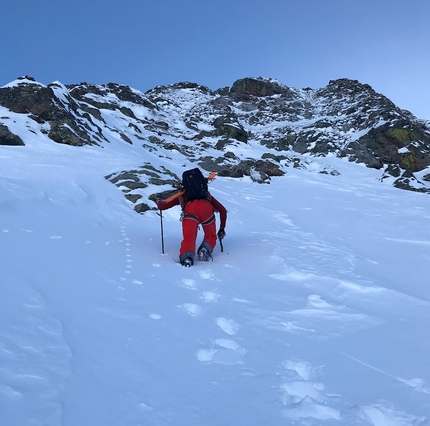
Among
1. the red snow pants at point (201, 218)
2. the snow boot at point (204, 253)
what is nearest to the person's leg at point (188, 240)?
the red snow pants at point (201, 218)

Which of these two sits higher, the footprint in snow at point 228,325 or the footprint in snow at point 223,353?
the footprint in snow at point 223,353

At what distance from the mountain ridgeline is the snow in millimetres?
4507

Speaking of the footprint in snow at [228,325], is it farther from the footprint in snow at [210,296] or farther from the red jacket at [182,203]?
the red jacket at [182,203]

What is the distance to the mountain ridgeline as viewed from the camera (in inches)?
714

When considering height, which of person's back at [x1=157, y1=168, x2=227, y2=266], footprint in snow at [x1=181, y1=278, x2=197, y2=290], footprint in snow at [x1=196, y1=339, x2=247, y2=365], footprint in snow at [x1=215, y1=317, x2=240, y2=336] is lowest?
footprint in snow at [x1=181, y1=278, x2=197, y2=290]

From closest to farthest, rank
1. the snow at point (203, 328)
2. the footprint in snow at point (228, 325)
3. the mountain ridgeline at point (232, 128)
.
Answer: the snow at point (203, 328)
the footprint in snow at point (228, 325)
the mountain ridgeline at point (232, 128)

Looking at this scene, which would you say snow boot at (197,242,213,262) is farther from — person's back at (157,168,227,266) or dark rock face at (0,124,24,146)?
dark rock face at (0,124,24,146)

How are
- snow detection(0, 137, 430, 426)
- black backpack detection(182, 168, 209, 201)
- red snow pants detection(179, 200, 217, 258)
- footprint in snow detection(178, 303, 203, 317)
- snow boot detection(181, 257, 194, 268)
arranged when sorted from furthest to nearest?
black backpack detection(182, 168, 209, 201)
red snow pants detection(179, 200, 217, 258)
snow boot detection(181, 257, 194, 268)
footprint in snow detection(178, 303, 203, 317)
snow detection(0, 137, 430, 426)

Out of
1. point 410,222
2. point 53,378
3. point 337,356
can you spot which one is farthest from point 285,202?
point 53,378

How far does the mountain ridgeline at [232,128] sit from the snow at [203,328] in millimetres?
4507

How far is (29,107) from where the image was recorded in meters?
19.0

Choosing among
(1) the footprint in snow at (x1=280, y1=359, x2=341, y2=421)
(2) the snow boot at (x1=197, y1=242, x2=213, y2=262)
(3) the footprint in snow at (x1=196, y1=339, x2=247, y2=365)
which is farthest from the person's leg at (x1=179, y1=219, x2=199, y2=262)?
(1) the footprint in snow at (x1=280, y1=359, x2=341, y2=421)

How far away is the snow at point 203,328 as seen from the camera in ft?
6.36

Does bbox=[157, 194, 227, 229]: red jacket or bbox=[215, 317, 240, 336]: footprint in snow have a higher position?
bbox=[157, 194, 227, 229]: red jacket
